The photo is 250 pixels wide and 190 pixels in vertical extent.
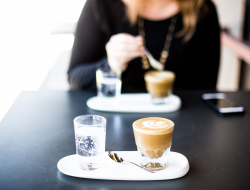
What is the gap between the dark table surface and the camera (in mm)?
657

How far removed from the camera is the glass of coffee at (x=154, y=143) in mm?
702

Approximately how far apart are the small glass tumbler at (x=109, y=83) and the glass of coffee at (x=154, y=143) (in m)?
0.53

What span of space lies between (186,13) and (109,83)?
2.76 feet

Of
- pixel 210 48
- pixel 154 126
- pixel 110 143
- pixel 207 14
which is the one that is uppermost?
pixel 207 14

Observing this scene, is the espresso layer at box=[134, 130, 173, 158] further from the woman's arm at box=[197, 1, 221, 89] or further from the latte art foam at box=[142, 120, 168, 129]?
the woman's arm at box=[197, 1, 221, 89]

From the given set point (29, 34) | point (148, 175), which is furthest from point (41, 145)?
point (29, 34)

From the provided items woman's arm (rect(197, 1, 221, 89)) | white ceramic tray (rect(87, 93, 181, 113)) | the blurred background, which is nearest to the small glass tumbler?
white ceramic tray (rect(87, 93, 181, 113))

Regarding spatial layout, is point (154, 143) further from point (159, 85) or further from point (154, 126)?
point (159, 85)

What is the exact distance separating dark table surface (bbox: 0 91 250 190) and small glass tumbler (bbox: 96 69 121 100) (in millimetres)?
117

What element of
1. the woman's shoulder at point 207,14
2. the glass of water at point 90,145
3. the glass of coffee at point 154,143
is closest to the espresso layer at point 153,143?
the glass of coffee at point 154,143

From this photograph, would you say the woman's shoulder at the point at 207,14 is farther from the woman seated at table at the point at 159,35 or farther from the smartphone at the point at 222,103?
the smartphone at the point at 222,103

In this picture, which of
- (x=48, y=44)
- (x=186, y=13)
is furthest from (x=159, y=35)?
(x=48, y=44)

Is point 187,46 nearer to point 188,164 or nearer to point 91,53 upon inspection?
point 91,53

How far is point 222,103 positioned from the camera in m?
1.23
